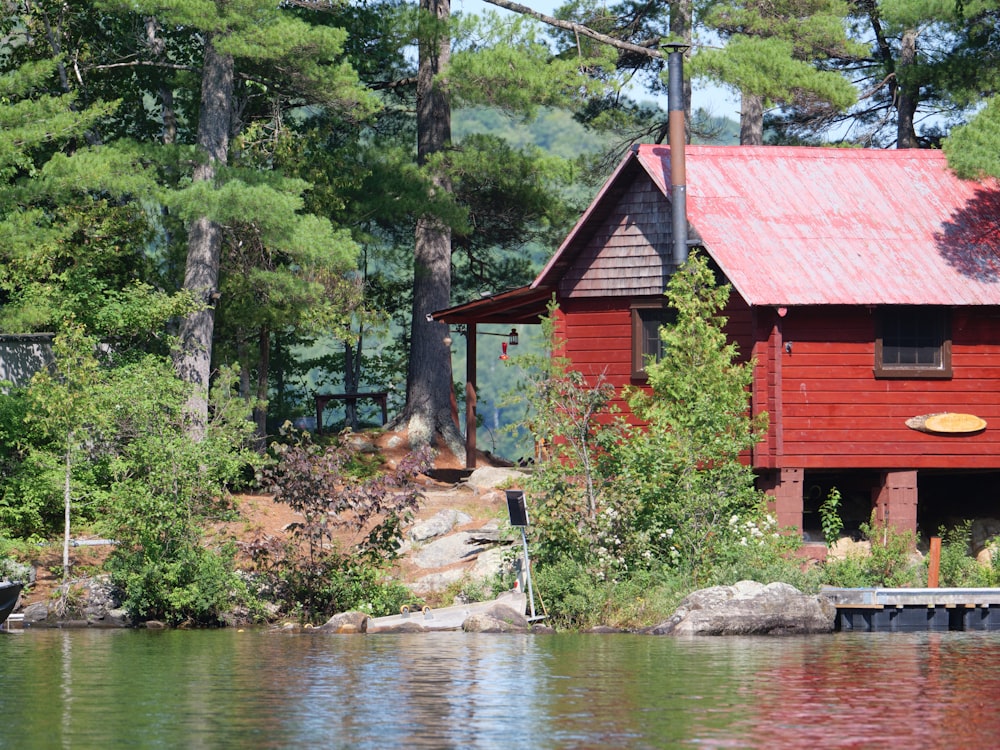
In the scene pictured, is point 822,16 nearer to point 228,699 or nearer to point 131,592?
point 131,592

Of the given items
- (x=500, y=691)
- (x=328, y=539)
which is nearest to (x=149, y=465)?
(x=328, y=539)

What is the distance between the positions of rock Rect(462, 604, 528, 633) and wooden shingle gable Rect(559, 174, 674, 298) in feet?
26.9

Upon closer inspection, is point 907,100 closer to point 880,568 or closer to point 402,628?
point 880,568

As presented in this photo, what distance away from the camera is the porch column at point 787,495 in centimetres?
2831

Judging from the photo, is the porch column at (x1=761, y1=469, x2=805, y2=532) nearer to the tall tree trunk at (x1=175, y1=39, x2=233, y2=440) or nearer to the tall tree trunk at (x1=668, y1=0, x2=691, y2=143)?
the tall tree trunk at (x1=175, y1=39, x2=233, y2=440)

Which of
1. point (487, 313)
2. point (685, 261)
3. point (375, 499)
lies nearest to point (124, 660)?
point (375, 499)

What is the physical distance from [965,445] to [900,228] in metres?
4.16

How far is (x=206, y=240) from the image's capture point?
111 feet

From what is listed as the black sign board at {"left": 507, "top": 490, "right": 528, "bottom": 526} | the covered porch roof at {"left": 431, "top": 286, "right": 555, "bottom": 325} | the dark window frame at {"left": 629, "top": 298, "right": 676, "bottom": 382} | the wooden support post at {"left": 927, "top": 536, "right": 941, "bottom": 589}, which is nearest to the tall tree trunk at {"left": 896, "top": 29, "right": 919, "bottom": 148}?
the covered porch roof at {"left": 431, "top": 286, "right": 555, "bottom": 325}

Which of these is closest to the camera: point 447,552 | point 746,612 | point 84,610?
point 746,612

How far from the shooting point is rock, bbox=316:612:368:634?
81.5 feet

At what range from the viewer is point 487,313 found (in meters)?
34.2

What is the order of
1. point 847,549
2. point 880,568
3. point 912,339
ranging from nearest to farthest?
point 880,568 < point 847,549 < point 912,339

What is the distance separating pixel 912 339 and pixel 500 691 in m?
14.8
